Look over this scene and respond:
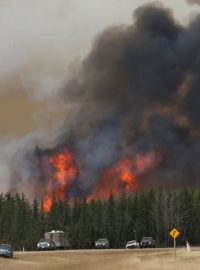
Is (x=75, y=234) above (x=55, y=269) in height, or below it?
above

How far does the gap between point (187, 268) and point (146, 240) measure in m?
91.0

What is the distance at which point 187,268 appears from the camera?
5941 centimetres

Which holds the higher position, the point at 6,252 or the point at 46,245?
the point at 46,245

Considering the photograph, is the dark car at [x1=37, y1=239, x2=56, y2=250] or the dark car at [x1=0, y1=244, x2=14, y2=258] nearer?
the dark car at [x1=0, y1=244, x2=14, y2=258]

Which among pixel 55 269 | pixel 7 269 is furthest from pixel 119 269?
pixel 7 269

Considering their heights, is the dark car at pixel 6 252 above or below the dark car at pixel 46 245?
below

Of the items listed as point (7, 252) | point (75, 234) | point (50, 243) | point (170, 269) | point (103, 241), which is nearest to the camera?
point (170, 269)

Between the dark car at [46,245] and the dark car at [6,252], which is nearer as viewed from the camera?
the dark car at [6,252]

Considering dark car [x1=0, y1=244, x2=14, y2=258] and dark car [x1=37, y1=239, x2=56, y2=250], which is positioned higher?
dark car [x1=37, y1=239, x2=56, y2=250]

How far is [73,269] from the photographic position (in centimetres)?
6506

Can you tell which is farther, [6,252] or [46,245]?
[46,245]

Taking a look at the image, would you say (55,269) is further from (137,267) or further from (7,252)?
(7,252)

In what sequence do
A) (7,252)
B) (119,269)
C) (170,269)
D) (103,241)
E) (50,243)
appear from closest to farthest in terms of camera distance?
(170,269) < (119,269) < (7,252) < (50,243) < (103,241)

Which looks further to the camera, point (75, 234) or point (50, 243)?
point (75, 234)
